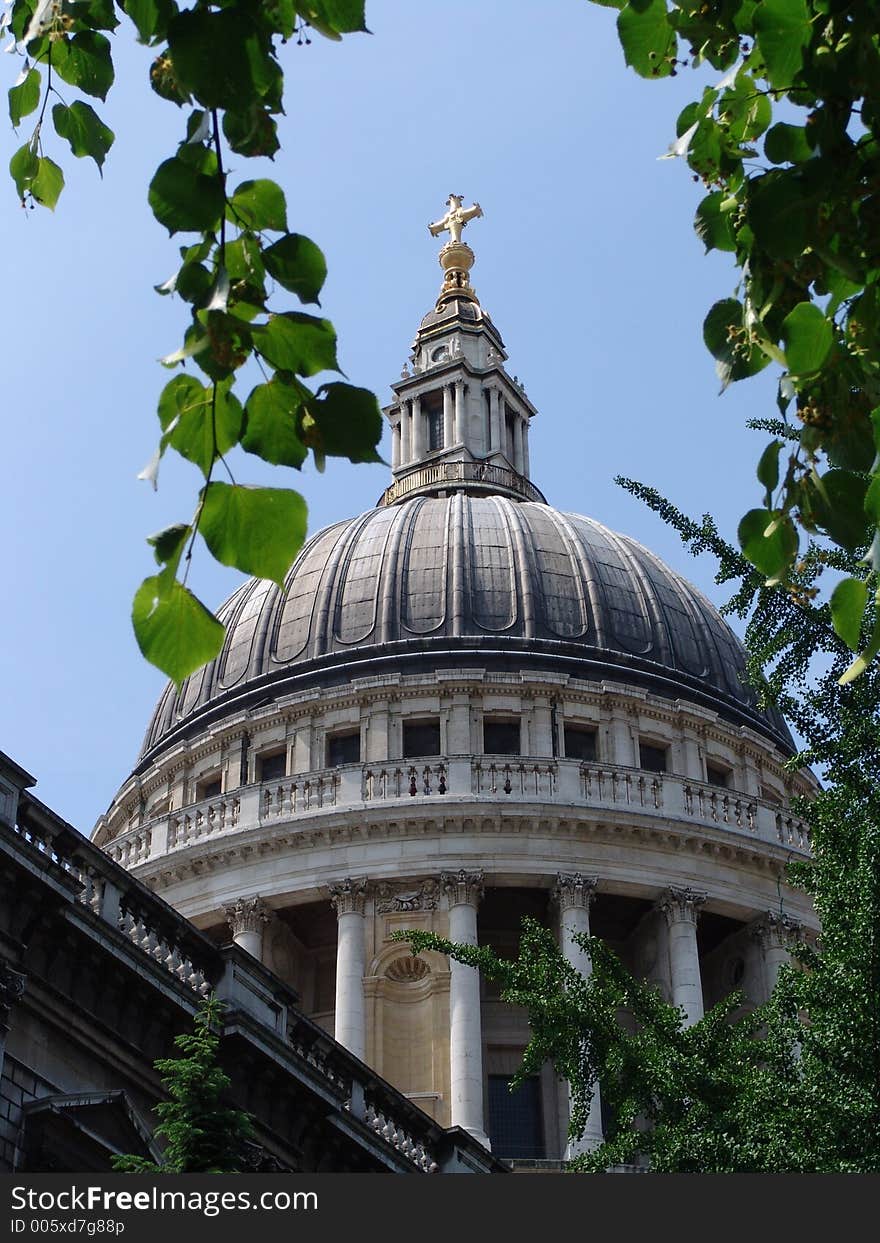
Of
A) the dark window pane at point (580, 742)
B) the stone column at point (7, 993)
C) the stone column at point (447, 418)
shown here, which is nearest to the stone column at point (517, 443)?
the stone column at point (447, 418)

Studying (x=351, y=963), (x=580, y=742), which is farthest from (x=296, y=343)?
(x=580, y=742)

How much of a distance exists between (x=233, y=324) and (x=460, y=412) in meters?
58.1

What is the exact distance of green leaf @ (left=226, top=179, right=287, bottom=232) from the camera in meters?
5.80

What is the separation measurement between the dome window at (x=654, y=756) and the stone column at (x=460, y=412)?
575 inches

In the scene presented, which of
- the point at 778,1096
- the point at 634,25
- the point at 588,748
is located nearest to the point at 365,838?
the point at 588,748

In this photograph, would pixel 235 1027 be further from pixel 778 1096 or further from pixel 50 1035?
pixel 778 1096

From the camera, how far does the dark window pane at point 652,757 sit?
5131 cm

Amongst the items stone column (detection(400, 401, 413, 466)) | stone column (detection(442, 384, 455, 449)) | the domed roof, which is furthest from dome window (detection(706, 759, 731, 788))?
stone column (detection(400, 401, 413, 466))

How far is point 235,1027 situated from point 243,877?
2625cm

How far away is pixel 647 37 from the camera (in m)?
6.51

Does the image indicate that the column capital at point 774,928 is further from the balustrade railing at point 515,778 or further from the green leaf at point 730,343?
the green leaf at point 730,343

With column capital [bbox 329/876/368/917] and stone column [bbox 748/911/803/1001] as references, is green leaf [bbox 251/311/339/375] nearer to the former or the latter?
column capital [bbox 329/876/368/917]

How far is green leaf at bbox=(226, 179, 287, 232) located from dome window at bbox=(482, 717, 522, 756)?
44.3 m

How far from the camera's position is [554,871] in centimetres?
4600
